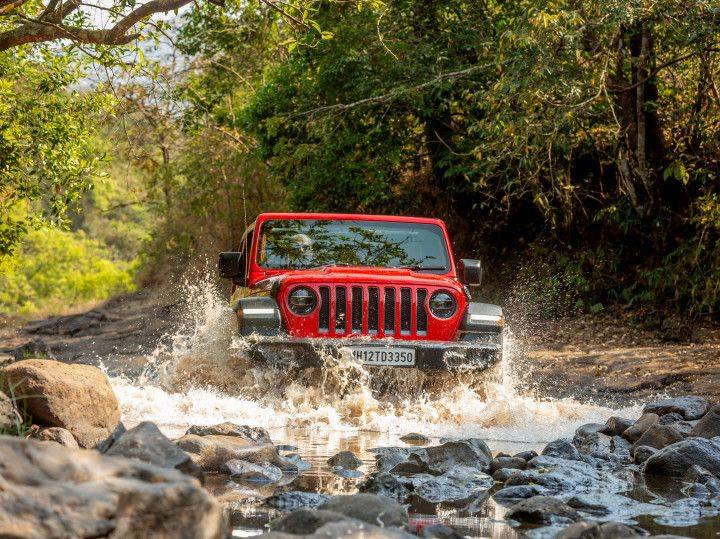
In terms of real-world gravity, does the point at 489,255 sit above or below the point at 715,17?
below

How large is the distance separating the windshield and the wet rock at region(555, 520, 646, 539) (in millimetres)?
5401

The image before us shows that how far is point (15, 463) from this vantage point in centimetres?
363

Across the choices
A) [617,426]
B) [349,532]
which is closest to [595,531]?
[349,532]

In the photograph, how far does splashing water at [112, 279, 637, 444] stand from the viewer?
843cm

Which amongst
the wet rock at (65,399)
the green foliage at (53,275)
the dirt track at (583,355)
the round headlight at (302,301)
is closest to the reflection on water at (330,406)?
the round headlight at (302,301)

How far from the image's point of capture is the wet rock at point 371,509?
4.55 m

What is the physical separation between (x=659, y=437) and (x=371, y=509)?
11.6ft

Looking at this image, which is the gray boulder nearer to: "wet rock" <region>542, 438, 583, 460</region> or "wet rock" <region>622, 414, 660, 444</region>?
"wet rock" <region>542, 438, 583, 460</region>

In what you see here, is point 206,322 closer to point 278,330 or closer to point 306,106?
point 278,330

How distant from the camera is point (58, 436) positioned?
6.22 m

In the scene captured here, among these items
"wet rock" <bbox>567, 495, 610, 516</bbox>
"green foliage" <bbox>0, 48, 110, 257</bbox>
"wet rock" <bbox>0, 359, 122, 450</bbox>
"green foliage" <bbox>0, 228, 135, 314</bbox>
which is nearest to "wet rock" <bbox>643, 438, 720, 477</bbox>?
"wet rock" <bbox>567, 495, 610, 516</bbox>

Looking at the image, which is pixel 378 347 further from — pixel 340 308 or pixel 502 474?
pixel 502 474


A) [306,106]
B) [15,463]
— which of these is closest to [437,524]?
[15,463]

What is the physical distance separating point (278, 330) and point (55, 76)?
4.40 metres
